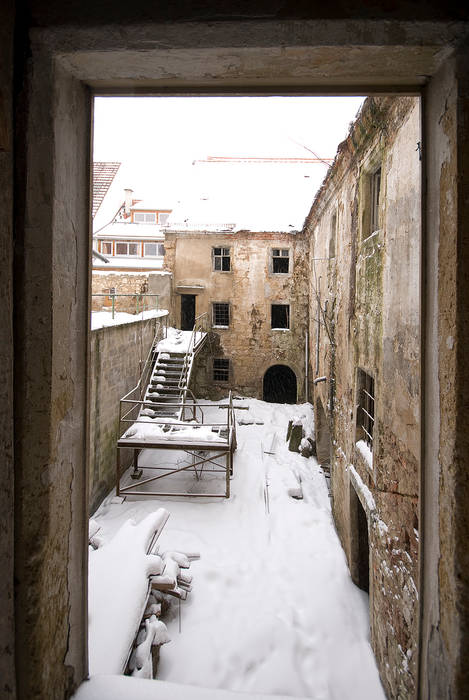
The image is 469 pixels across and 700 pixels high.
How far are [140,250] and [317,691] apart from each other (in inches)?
972

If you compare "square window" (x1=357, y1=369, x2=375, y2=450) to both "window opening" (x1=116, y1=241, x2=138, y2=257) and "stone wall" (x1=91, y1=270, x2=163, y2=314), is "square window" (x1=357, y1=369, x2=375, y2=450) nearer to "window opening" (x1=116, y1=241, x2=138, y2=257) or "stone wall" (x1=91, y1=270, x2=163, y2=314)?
"stone wall" (x1=91, y1=270, x2=163, y2=314)

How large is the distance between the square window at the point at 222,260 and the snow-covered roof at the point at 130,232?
6.92m

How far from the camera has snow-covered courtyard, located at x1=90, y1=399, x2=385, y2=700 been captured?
525 cm

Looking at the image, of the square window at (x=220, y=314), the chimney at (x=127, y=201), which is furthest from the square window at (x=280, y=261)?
the chimney at (x=127, y=201)

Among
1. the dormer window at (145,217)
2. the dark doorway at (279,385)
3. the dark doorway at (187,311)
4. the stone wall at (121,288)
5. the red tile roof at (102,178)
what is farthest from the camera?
the red tile roof at (102,178)

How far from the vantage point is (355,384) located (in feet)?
24.3

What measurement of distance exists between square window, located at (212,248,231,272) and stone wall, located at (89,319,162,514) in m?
8.68

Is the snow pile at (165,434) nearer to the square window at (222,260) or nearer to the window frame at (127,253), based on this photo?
the square window at (222,260)

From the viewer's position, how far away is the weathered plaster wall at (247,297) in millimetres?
20047

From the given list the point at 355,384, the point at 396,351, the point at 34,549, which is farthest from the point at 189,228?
the point at 34,549

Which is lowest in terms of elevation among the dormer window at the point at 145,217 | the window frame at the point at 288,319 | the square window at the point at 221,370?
the square window at the point at 221,370

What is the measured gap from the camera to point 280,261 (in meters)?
20.3

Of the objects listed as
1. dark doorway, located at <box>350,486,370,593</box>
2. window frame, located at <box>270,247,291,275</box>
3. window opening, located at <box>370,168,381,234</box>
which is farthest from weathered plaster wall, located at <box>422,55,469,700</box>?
window frame, located at <box>270,247,291,275</box>

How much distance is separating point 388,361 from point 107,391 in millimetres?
7050
